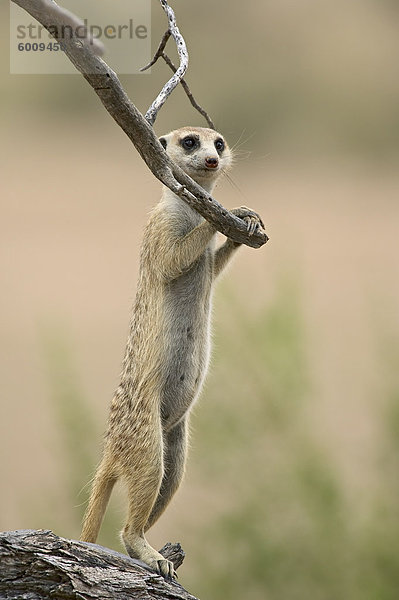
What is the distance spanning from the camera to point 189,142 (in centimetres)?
246

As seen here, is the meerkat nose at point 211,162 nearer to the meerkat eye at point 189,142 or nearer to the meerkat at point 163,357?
the meerkat at point 163,357

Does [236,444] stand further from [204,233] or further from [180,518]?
[204,233]

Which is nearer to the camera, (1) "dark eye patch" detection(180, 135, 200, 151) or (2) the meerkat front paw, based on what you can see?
(2) the meerkat front paw

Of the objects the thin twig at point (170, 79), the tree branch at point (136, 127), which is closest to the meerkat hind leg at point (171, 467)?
the tree branch at point (136, 127)

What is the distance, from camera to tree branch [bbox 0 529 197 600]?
1938 mm

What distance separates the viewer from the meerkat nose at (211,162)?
235 cm

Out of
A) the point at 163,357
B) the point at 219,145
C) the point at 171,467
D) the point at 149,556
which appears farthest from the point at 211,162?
the point at 149,556

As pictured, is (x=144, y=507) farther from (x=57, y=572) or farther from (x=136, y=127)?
(x=136, y=127)

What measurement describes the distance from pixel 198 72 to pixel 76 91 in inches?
47.2

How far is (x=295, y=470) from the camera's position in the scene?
14.6ft

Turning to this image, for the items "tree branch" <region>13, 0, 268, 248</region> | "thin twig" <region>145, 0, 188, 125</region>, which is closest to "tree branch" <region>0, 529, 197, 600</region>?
"tree branch" <region>13, 0, 268, 248</region>

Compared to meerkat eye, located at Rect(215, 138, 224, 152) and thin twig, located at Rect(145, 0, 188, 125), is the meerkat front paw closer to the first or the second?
thin twig, located at Rect(145, 0, 188, 125)

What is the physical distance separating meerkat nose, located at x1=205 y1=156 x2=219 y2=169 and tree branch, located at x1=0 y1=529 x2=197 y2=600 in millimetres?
1020

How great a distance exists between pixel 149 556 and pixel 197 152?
108cm
